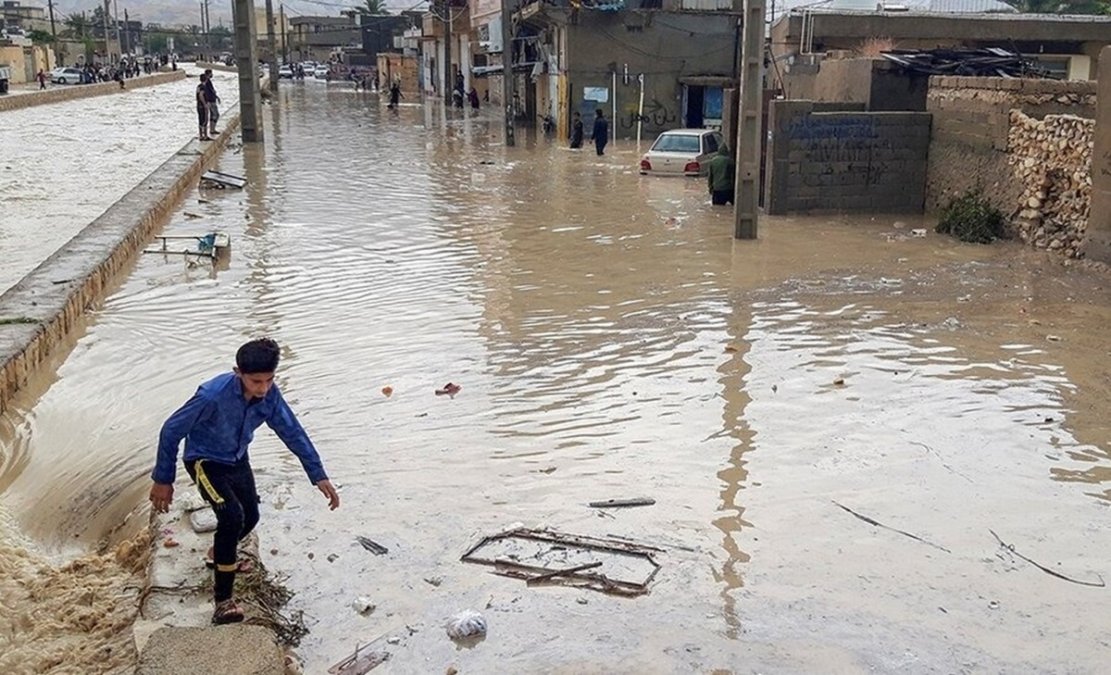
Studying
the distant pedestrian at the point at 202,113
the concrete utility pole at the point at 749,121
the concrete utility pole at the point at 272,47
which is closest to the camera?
the concrete utility pole at the point at 749,121

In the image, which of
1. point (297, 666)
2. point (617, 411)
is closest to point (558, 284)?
point (617, 411)

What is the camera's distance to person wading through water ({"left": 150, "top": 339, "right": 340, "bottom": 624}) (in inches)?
181

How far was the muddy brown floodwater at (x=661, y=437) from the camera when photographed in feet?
16.3

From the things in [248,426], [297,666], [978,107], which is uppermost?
[978,107]

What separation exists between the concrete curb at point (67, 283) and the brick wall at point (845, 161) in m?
10.0

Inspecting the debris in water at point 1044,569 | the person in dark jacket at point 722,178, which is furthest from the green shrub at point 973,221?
the debris in water at point 1044,569

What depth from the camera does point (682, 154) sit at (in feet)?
78.5

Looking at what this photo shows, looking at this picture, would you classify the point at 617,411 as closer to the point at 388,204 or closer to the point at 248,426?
the point at 248,426

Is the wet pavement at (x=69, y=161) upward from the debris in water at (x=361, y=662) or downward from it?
upward

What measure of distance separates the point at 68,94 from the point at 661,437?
176 feet

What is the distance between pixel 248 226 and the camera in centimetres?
1697

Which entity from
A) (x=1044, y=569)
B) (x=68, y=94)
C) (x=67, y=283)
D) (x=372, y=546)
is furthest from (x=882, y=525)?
(x=68, y=94)

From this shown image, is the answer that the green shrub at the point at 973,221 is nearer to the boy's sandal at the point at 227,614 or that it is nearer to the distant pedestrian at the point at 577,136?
the boy's sandal at the point at 227,614

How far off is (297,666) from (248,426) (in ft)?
3.47
